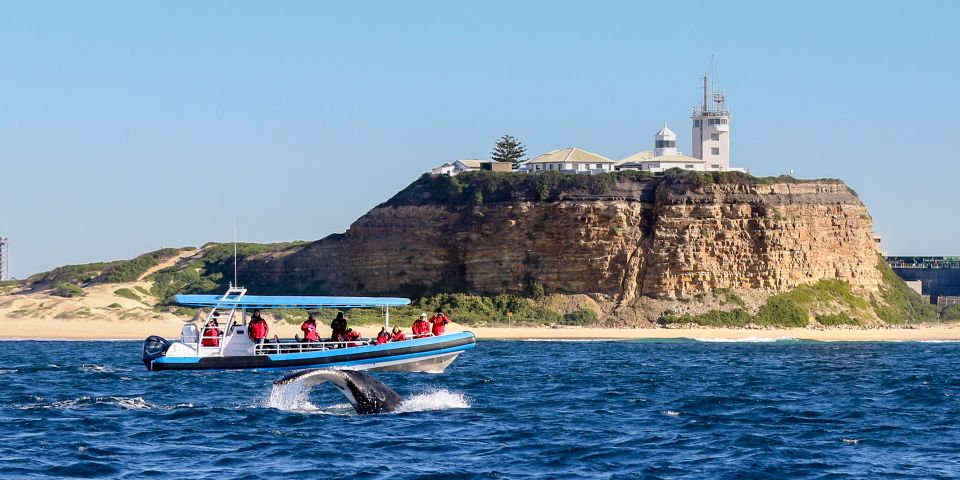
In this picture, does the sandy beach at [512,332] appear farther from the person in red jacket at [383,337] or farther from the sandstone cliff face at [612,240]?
the person in red jacket at [383,337]

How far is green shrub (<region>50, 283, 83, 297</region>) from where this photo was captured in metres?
89.8

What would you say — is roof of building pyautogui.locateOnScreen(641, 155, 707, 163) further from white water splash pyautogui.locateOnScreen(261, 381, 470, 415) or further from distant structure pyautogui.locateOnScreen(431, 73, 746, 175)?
white water splash pyautogui.locateOnScreen(261, 381, 470, 415)

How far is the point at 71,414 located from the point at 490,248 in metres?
57.8

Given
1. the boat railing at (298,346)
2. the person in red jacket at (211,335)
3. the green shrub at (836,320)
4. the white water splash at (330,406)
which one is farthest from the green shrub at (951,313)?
the white water splash at (330,406)

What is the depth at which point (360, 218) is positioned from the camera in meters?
90.9

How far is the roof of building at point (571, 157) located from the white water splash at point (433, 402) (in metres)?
61.3

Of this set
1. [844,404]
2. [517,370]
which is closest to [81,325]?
[517,370]

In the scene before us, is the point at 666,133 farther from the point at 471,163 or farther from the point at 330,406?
the point at 330,406

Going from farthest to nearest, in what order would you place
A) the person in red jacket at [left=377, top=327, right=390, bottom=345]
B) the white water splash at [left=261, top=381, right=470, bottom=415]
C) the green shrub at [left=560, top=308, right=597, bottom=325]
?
1. the green shrub at [left=560, top=308, right=597, bottom=325]
2. the person in red jacket at [left=377, top=327, right=390, bottom=345]
3. the white water splash at [left=261, top=381, right=470, bottom=415]

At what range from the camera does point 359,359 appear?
138 feet

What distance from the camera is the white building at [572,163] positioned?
94.1 metres

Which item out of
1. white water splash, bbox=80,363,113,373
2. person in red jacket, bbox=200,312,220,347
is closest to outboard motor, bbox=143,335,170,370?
person in red jacket, bbox=200,312,220,347

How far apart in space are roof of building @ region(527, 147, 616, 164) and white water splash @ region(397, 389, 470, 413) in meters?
61.3

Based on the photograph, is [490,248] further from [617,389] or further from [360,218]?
[617,389]
